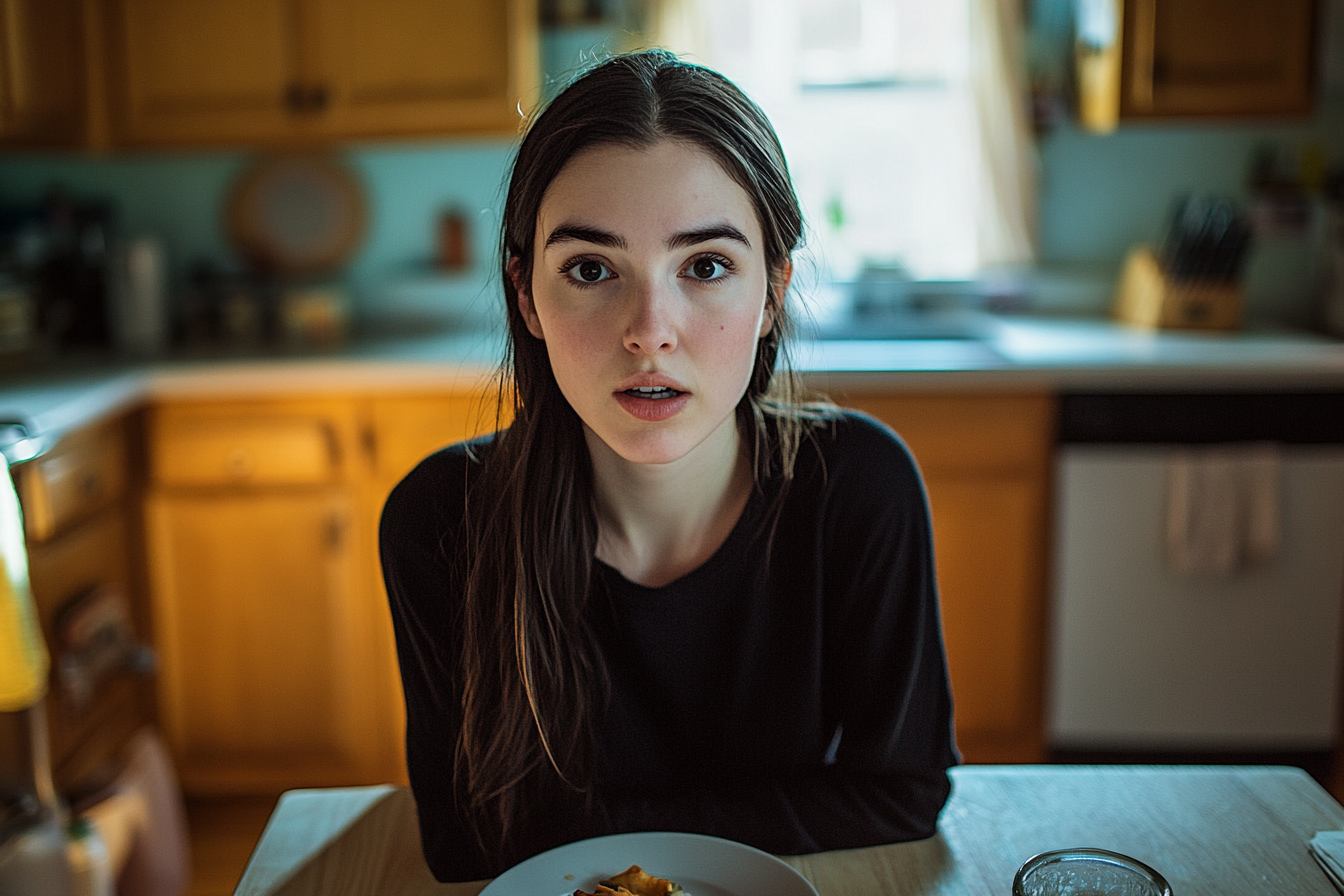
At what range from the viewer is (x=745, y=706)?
41.5 inches

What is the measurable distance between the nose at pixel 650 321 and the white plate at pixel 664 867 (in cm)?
35

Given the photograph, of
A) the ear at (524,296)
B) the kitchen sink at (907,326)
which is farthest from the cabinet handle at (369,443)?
the ear at (524,296)

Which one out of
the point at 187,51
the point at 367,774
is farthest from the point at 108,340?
the point at 367,774

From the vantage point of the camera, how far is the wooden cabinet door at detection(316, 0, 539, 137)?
8.49ft

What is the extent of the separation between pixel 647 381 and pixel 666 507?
0.19 metres

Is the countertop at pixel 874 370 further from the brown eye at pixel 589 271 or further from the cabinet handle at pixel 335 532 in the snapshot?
the brown eye at pixel 589 271

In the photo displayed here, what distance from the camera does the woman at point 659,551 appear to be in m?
0.89

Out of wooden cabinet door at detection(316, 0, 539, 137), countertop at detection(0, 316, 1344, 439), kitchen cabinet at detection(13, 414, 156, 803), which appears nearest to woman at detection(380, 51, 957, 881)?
countertop at detection(0, 316, 1344, 439)

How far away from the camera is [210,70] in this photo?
2.65m

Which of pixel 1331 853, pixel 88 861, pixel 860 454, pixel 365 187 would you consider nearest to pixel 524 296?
pixel 860 454

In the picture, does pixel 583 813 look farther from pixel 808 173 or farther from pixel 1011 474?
pixel 808 173

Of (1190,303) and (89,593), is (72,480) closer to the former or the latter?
(89,593)

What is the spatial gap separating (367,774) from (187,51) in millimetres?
1659

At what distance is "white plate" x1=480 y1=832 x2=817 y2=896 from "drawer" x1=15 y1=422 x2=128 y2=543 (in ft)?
4.79
